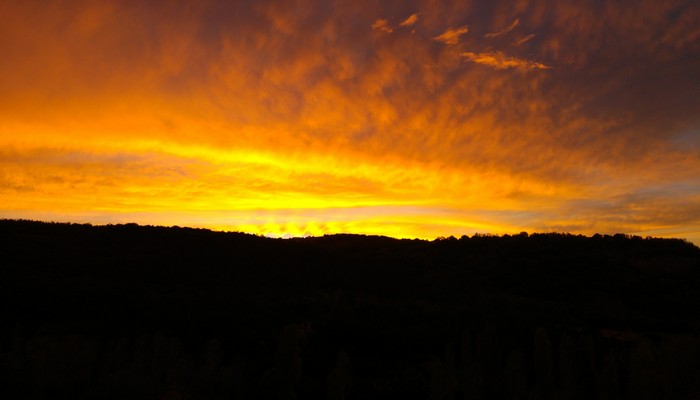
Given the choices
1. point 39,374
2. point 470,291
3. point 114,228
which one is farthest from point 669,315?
point 114,228

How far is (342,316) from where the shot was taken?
25.5 metres

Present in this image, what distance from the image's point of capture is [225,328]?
22141mm

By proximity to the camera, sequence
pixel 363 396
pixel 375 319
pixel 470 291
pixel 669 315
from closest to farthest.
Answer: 1. pixel 363 396
2. pixel 375 319
3. pixel 669 315
4. pixel 470 291

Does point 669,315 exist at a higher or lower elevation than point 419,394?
higher

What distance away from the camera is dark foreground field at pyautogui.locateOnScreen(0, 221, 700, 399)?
533 inches

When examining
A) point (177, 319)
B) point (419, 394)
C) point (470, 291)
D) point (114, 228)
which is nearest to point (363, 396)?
point (419, 394)

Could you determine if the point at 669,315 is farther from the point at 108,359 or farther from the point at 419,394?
the point at 108,359

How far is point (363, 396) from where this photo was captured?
51.8ft

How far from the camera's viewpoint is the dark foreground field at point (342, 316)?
13547 millimetres

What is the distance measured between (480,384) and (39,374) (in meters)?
10.9

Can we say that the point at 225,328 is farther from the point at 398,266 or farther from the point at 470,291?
the point at 398,266

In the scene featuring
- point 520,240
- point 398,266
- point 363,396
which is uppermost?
point 520,240

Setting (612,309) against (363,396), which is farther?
(612,309)

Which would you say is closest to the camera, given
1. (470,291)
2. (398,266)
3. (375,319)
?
(375,319)
